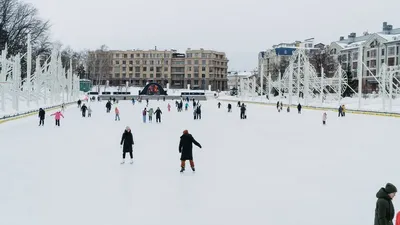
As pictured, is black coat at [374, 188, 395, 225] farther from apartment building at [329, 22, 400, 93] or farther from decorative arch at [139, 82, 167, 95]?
decorative arch at [139, 82, 167, 95]

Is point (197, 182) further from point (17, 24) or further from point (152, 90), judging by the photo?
point (152, 90)

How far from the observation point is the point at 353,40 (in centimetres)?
8962

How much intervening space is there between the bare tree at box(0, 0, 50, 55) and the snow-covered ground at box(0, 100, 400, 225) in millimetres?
32541

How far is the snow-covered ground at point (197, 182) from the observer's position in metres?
6.77

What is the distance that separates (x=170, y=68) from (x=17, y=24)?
81845 millimetres

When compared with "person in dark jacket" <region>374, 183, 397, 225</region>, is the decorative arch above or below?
above

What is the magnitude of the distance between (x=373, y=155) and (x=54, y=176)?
30.1 ft

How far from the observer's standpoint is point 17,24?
157 feet

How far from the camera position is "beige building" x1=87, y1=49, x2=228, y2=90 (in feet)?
416

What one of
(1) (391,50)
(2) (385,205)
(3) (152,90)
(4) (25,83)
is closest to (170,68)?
(3) (152,90)

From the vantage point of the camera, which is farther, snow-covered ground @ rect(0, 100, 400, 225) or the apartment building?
the apartment building

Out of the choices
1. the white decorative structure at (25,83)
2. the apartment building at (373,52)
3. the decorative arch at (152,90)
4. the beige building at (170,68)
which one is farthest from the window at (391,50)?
the beige building at (170,68)

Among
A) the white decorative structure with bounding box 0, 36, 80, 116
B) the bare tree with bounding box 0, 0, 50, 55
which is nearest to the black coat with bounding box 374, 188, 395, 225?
the white decorative structure with bounding box 0, 36, 80, 116

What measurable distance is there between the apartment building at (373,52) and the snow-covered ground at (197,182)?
2040 inches
